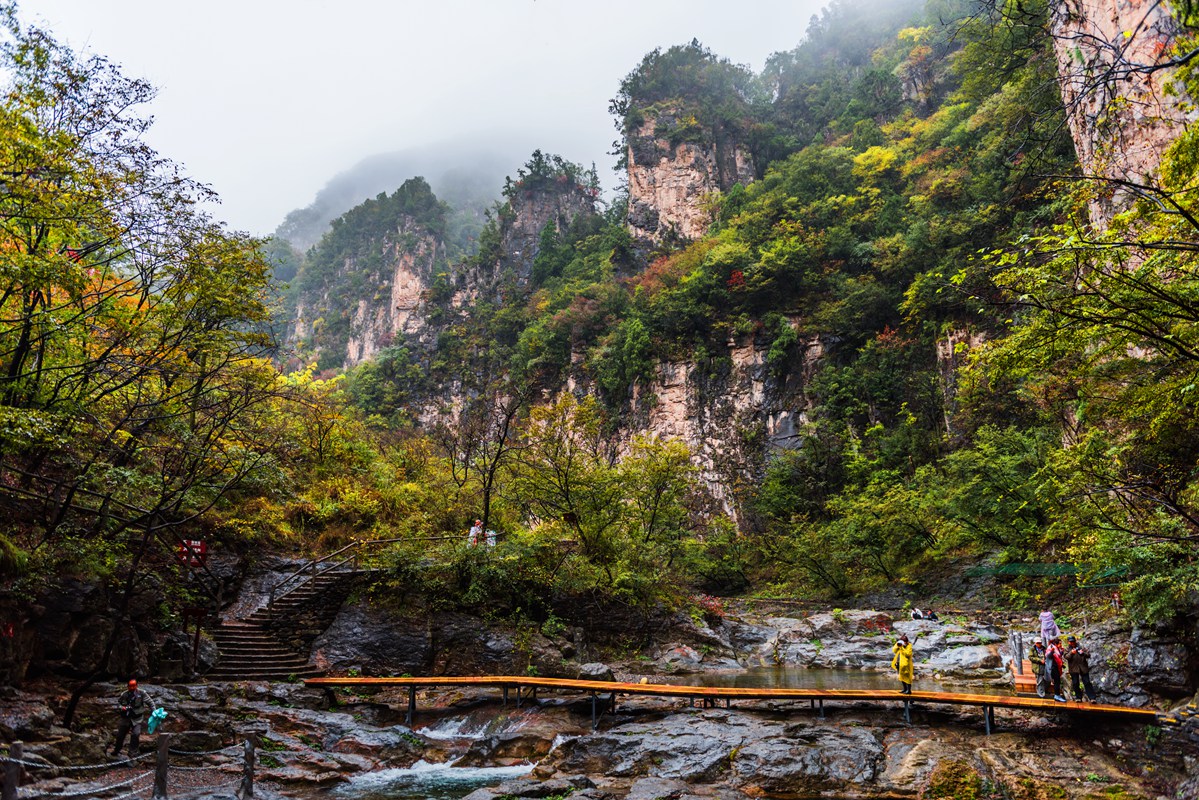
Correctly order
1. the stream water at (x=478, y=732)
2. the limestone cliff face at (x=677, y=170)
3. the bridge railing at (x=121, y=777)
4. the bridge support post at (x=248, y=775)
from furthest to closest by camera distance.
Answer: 1. the limestone cliff face at (x=677, y=170)
2. the stream water at (x=478, y=732)
3. the bridge support post at (x=248, y=775)
4. the bridge railing at (x=121, y=777)

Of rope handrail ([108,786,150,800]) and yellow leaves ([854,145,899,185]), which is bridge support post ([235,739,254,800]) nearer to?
rope handrail ([108,786,150,800])

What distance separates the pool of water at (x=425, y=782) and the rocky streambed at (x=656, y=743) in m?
0.05

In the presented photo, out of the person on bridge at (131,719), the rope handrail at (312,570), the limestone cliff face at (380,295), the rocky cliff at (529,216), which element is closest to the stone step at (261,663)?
the rope handrail at (312,570)

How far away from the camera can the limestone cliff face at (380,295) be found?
6322 centimetres

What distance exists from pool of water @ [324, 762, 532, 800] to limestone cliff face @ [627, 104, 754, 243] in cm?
3762

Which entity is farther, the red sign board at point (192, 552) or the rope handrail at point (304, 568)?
the rope handrail at point (304, 568)

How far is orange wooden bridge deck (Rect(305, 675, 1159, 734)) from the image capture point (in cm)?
801

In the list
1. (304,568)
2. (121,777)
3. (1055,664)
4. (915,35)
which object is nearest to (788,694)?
(1055,664)

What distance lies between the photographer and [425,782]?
8664mm

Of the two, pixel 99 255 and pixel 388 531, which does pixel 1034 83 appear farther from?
pixel 99 255

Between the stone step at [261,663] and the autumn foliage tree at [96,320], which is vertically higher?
the autumn foliage tree at [96,320]

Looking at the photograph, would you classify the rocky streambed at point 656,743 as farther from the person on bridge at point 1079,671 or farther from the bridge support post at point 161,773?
the bridge support post at point 161,773

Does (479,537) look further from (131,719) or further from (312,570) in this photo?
(131,719)

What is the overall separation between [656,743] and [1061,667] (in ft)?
20.8
